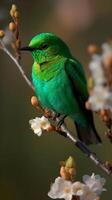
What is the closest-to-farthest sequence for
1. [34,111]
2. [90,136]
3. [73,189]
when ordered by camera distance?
[73,189] < [90,136] < [34,111]

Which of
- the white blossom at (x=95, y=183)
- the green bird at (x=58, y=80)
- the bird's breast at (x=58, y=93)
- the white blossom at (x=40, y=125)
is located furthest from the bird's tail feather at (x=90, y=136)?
the white blossom at (x=95, y=183)

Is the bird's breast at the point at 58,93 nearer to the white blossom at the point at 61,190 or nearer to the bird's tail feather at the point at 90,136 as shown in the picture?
the bird's tail feather at the point at 90,136

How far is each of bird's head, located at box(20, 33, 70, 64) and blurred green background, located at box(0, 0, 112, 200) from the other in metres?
1.83

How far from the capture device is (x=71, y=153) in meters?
6.57

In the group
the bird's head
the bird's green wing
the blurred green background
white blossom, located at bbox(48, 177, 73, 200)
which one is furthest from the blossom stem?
the blurred green background

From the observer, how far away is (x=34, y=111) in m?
7.06

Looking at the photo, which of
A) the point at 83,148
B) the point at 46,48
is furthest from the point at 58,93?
the point at 83,148

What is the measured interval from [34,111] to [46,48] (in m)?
3.30

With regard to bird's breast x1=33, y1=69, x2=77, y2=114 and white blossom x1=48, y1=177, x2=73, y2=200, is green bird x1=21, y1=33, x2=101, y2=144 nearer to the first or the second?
Answer: bird's breast x1=33, y1=69, x2=77, y2=114

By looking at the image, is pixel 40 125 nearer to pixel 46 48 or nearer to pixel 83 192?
pixel 83 192

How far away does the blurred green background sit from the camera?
614cm

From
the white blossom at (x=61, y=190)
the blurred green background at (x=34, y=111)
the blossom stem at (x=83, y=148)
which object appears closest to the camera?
the white blossom at (x=61, y=190)

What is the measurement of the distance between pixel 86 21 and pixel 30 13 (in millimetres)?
653

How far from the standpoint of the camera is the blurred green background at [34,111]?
6.14 meters
